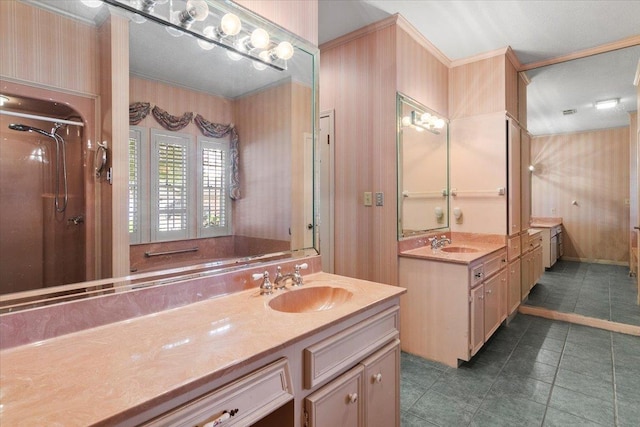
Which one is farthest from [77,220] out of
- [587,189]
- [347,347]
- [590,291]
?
[587,189]

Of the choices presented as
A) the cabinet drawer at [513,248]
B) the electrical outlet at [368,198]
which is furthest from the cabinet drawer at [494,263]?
the electrical outlet at [368,198]

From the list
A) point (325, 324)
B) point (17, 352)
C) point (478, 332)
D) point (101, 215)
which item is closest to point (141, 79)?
point (101, 215)

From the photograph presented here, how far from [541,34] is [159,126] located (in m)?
3.01

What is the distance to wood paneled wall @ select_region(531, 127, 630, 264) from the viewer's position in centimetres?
→ 331

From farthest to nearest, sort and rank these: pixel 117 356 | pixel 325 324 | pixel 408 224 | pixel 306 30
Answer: pixel 408 224, pixel 306 30, pixel 325 324, pixel 117 356

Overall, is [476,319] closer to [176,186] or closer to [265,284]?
[265,284]

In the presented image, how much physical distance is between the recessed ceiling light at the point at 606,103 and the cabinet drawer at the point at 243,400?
421 cm

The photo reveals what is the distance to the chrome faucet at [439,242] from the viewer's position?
2686 mm

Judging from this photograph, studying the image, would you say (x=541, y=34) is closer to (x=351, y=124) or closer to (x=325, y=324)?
(x=351, y=124)

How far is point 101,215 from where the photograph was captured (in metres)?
1.09

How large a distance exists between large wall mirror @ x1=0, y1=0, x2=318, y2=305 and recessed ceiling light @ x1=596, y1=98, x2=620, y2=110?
3.39m

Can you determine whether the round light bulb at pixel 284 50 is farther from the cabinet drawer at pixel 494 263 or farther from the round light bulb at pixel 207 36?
the cabinet drawer at pixel 494 263

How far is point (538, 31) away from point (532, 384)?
8.71ft

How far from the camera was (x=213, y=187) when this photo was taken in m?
1.44
